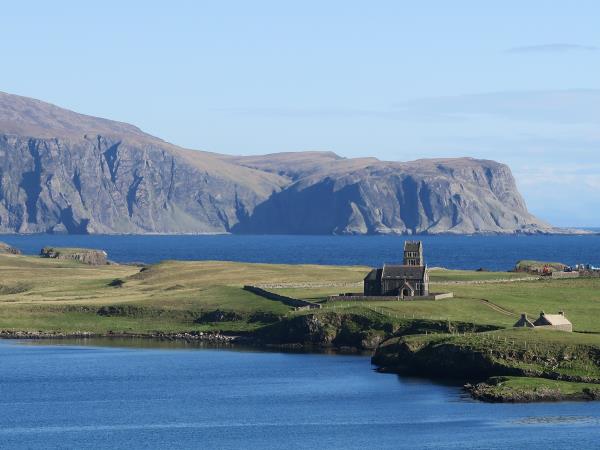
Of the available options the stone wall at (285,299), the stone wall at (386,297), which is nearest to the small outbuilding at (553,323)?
the stone wall at (386,297)

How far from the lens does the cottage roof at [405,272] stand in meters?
155

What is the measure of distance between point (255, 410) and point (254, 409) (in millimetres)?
385

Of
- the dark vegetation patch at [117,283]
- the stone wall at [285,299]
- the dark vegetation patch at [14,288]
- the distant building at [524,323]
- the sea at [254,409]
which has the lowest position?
the sea at [254,409]

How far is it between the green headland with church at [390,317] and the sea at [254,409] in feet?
13.6

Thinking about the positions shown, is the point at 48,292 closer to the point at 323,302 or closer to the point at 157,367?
the point at 323,302

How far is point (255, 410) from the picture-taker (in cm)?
10081

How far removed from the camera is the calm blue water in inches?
3511

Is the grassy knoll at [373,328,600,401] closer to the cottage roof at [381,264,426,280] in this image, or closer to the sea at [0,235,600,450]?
the sea at [0,235,600,450]

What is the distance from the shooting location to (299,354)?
133625 mm

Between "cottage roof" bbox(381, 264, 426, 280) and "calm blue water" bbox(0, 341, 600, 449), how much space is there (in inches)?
1059

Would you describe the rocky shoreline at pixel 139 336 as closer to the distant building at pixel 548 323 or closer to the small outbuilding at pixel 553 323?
the distant building at pixel 548 323

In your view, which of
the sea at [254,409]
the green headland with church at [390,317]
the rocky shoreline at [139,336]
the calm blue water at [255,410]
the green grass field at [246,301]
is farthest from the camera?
the rocky shoreline at [139,336]

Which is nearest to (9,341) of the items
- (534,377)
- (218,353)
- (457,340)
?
(218,353)

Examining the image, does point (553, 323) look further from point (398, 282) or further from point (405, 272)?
point (405, 272)
